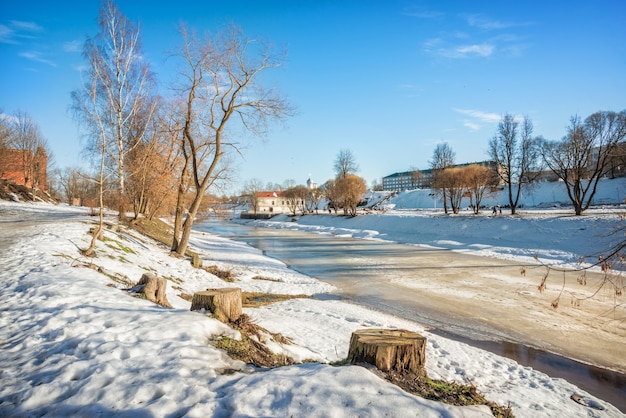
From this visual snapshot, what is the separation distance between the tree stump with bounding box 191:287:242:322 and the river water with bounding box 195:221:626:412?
5790 mm

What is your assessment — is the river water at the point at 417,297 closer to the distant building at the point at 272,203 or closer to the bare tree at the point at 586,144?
the bare tree at the point at 586,144

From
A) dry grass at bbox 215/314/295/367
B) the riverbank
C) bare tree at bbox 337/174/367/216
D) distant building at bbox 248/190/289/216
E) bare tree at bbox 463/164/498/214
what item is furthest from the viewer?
distant building at bbox 248/190/289/216

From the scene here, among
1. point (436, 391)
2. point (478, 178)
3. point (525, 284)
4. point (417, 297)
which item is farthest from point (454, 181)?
point (436, 391)

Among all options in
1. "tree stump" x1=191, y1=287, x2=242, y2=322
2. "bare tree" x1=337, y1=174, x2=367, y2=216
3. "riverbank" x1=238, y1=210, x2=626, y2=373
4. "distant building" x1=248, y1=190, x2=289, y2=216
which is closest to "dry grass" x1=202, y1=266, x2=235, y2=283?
"riverbank" x1=238, y1=210, x2=626, y2=373

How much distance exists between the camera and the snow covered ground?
2.87 m

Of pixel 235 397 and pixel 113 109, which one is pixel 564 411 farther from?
pixel 113 109

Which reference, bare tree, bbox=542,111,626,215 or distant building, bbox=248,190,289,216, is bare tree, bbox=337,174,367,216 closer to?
bare tree, bbox=542,111,626,215

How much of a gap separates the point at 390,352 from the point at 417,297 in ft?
30.7

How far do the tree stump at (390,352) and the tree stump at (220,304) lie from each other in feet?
7.11

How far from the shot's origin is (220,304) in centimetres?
521

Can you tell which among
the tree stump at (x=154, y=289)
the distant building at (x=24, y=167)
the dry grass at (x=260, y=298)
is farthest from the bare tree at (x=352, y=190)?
the tree stump at (x=154, y=289)

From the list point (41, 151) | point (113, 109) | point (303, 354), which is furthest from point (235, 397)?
point (41, 151)

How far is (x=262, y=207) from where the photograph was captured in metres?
122

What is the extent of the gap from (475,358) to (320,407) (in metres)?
5.16
